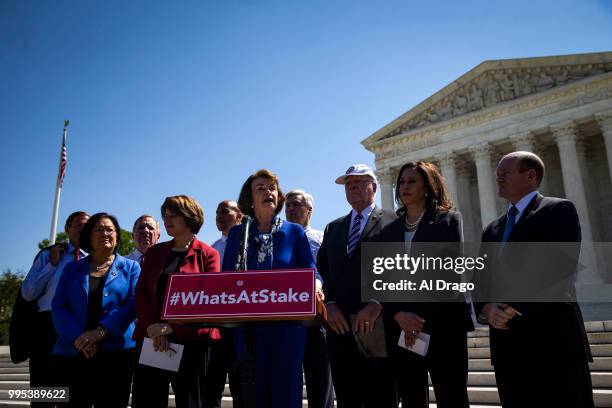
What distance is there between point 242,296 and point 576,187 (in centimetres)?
2544

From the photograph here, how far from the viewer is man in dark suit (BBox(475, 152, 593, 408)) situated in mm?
3156

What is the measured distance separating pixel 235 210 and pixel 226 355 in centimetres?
233

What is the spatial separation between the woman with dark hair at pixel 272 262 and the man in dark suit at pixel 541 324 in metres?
1.63

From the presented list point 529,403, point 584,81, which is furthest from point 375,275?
point 584,81

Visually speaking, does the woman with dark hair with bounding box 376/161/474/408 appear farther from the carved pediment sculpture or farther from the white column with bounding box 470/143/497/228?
the carved pediment sculpture

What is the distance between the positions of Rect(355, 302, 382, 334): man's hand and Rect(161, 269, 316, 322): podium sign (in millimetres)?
1482

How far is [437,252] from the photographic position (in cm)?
383

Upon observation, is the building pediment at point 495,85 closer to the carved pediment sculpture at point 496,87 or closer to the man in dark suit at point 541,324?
the carved pediment sculpture at point 496,87

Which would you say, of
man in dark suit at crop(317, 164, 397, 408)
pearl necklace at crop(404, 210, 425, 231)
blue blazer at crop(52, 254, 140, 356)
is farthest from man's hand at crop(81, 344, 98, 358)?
pearl necklace at crop(404, 210, 425, 231)

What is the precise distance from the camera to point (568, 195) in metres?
23.2

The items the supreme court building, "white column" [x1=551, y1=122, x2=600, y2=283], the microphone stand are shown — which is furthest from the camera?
the supreme court building

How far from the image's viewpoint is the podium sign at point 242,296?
2266mm

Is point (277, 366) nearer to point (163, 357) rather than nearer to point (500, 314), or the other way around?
point (163, 357)

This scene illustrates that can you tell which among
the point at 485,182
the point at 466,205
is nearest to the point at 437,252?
the point at 485,182
